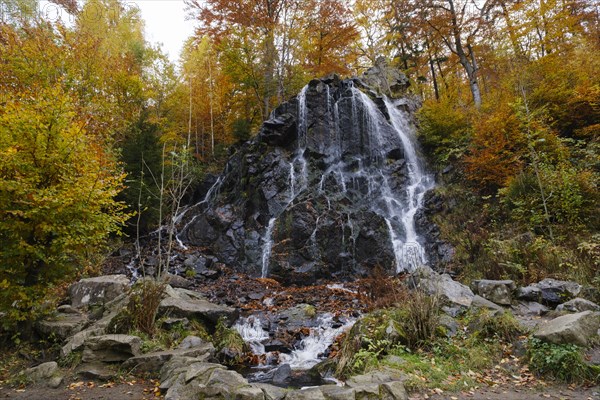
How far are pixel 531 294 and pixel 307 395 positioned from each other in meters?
5.48

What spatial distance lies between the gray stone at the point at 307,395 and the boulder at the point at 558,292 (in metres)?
5.50

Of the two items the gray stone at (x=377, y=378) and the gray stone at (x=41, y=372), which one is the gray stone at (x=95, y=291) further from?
the gray stone at (x=377, y=378)

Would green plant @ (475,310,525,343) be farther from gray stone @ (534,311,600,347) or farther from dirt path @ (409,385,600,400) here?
dirt path @ (409,385,600,400)

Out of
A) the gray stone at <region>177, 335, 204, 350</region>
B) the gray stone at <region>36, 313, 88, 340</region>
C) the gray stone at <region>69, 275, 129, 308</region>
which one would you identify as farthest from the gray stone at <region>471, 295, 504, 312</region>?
the gray stone at <region>69, 275, 129, 308</region>

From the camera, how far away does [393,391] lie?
372cm

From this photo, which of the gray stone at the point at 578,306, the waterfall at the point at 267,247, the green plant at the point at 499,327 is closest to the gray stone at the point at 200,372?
the green plant at the point at 499,327

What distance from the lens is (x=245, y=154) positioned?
51.7 ft

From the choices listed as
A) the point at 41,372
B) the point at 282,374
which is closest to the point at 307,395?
the point at 282,374

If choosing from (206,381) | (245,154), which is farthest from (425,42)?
(206,381)

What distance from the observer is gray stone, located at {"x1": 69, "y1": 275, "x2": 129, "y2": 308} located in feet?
25.3

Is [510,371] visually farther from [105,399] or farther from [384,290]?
[105,399]

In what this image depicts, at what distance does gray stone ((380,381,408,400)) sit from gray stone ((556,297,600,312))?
4.10m

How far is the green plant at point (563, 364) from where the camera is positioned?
4020 millimetres

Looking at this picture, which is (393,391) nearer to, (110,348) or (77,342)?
(110,348)
